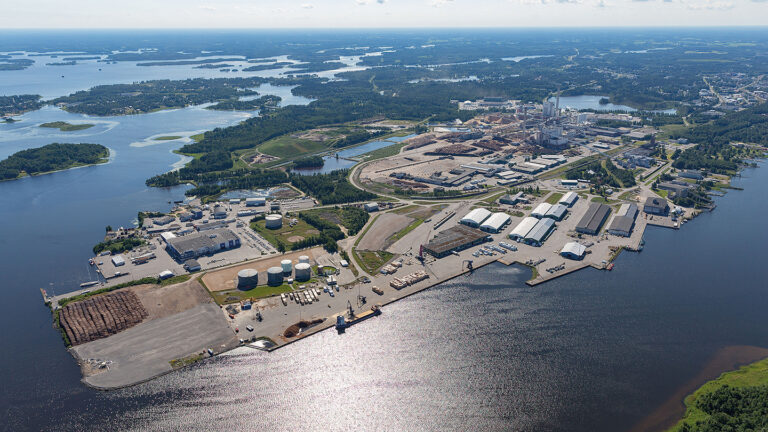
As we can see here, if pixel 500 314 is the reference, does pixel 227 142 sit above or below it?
above

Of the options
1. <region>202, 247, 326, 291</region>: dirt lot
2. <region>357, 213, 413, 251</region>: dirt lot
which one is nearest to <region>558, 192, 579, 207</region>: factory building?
<region>357, 213, 413, 251</region>: dirt lot

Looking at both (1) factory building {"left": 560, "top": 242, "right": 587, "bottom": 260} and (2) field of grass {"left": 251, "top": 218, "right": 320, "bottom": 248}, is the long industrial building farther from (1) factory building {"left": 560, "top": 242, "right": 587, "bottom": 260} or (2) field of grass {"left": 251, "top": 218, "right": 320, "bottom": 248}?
(2) field of grass {"left": 251, "top": 218, "right": 320, "bottom": 248}

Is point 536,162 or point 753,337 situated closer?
point 753,337

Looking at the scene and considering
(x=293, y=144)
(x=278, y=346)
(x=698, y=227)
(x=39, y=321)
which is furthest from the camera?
(x=293, y=144)

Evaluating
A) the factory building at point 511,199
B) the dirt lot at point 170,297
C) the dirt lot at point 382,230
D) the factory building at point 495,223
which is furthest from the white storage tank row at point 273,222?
the factory building at point 511,199

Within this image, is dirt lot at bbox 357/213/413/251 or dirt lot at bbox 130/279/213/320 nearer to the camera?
dirt lot at bbox 130/279/213/320

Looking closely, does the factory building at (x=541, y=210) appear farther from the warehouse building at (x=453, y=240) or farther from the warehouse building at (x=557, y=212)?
the warehouse building at (x=453, y=240)

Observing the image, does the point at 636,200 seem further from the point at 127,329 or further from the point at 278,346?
the point at 127,329

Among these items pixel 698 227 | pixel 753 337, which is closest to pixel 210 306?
pixel 753 337
